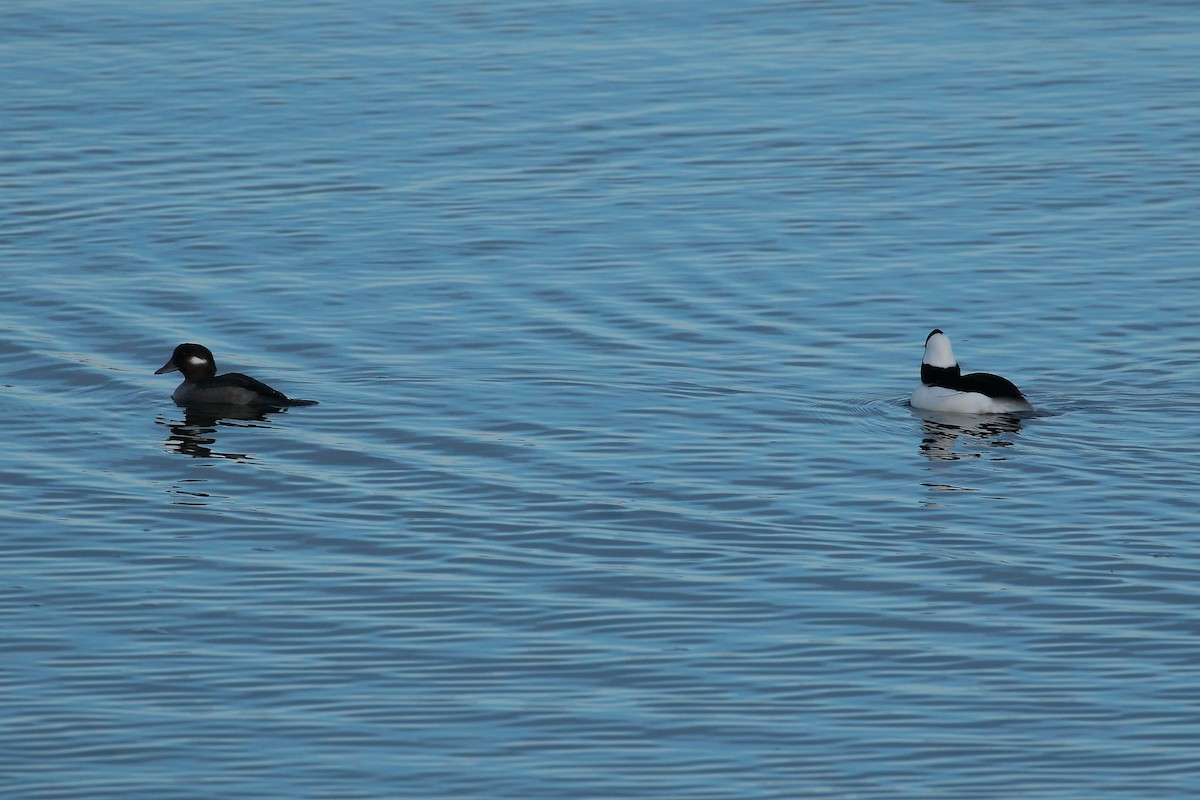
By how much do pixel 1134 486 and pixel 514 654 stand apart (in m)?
5.46

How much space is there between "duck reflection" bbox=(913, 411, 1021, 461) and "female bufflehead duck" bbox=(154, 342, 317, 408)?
5.32m

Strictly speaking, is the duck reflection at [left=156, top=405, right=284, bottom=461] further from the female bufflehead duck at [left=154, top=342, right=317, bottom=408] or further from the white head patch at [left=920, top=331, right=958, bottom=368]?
the white head patch at [left=920, top=331, right=958, bottom=368]

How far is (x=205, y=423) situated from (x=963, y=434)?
6.46 m

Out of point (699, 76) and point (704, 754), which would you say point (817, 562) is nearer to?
point (704, 754)

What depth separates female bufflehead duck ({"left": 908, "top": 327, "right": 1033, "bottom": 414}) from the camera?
17125 mm

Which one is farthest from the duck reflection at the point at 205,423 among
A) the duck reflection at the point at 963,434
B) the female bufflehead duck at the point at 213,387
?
the duck reflection at the point at 963,434

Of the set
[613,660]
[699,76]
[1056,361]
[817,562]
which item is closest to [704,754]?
[613,660]

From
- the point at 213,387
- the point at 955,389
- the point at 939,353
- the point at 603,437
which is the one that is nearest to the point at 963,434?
the point at 955,389

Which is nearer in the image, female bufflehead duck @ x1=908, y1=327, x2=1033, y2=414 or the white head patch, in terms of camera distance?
female bufflehead duck @ x1=908, y1=327, x2=1033, y2=414

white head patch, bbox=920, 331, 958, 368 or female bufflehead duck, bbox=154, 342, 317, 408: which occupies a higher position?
white head patch, bbox=920, 331, 958, 368

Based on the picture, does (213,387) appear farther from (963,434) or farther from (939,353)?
(963,434)

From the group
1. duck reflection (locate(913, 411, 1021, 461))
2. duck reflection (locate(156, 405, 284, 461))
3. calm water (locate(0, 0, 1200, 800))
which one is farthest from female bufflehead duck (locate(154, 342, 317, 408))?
duck reflection (locate(913, 411, 1021, 461))

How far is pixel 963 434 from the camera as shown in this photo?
1697 centimetres

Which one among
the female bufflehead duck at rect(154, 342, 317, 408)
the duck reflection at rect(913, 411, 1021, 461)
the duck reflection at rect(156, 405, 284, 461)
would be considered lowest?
the duck reflection at rect(156, 405, 284, 461)
